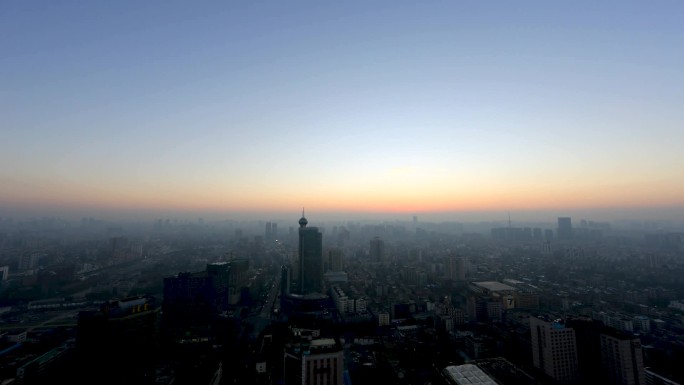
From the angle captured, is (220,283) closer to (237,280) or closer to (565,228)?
(237,280)

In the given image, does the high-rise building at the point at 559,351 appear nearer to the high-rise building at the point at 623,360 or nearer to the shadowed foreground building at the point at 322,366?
the high-rise building at the point at 623,360

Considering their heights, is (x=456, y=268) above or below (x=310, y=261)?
below

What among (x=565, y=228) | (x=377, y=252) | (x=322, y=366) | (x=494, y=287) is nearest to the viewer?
(x=322, y=366)

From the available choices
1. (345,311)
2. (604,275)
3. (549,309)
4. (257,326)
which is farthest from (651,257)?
(257,326)

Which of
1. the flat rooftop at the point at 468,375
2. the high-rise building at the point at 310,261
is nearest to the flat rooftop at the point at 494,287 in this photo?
the high-rise building at the point at 310,261

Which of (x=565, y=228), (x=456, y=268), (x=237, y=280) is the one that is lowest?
(x=456, y=268)

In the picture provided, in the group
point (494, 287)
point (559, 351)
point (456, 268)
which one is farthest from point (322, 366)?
point (456, 268)
